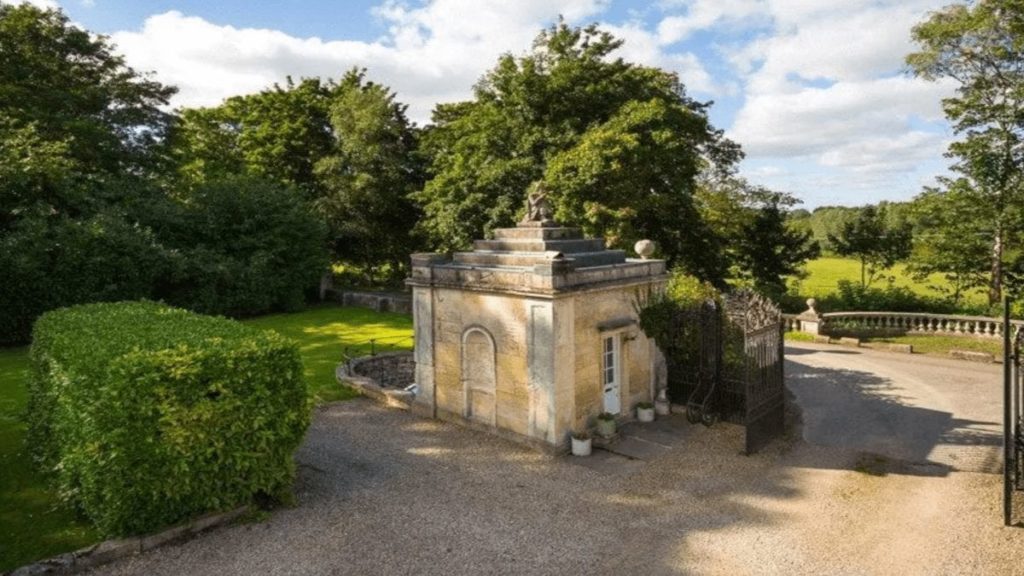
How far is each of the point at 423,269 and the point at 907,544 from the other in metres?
11.3

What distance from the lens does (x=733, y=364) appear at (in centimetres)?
1461

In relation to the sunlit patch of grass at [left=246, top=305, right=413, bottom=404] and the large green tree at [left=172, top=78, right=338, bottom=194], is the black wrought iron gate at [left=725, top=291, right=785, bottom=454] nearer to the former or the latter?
the sunlit patch of grass at [left=246, top=305, right=413, bottom=404]

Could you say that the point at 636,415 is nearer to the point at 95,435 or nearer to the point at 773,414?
the point at 773,414

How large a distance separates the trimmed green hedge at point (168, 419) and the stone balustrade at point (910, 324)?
81.1 ft

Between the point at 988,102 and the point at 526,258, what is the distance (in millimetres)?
26232

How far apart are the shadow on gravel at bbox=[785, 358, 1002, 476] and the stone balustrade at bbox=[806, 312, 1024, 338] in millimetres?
8739

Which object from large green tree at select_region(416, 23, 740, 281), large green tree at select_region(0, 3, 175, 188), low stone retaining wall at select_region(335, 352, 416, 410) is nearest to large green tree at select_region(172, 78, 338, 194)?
large green tree at select_region(0, 3, 175, 188)

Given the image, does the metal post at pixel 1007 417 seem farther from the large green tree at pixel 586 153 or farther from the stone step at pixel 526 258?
the large green tree at pixel 586 153

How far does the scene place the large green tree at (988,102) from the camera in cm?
2555

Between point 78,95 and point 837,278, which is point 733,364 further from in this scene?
point 837,278

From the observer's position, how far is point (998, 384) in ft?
59.7

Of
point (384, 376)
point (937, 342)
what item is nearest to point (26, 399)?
point (384, 376)

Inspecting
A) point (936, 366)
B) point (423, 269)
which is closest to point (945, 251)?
point (936, 366)

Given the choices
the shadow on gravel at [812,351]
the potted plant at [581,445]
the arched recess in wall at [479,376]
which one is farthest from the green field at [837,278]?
the arched recess in wall at [479,376]
